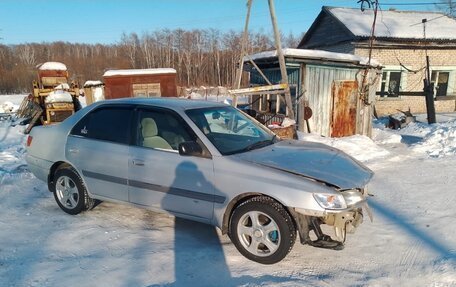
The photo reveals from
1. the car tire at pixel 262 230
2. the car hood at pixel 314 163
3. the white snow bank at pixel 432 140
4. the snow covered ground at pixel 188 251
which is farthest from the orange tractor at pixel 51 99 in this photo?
the car tire at pixel 262 230

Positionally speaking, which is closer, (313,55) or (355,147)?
(355,147)

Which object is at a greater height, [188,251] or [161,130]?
[161,130]

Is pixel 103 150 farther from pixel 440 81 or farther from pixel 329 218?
pixel 440 81

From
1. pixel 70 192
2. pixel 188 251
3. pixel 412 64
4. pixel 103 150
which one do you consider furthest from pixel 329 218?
pixel 412 64

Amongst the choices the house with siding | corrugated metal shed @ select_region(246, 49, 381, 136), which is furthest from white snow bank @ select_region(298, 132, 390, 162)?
the house with siding

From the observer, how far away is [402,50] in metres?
18.3

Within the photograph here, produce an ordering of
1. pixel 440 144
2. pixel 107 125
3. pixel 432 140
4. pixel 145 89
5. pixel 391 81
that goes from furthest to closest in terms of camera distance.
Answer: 1. pixel 391 81
2. pixel 145 89
3. pixel 432 140
4. pixel 440 144
5. pixel 107 125

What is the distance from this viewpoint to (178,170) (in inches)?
150

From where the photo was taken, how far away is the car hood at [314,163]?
133 inches

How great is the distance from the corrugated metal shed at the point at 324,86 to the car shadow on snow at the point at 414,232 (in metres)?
5.56

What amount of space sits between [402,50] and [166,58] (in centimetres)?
5615

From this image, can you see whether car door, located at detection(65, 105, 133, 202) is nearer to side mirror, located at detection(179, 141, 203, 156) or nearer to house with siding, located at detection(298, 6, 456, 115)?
side mirror, located at detection(179, 141, 203, 156)

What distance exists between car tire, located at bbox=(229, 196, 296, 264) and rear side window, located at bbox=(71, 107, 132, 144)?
173 cm

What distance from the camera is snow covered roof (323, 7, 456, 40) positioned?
18.2 m
